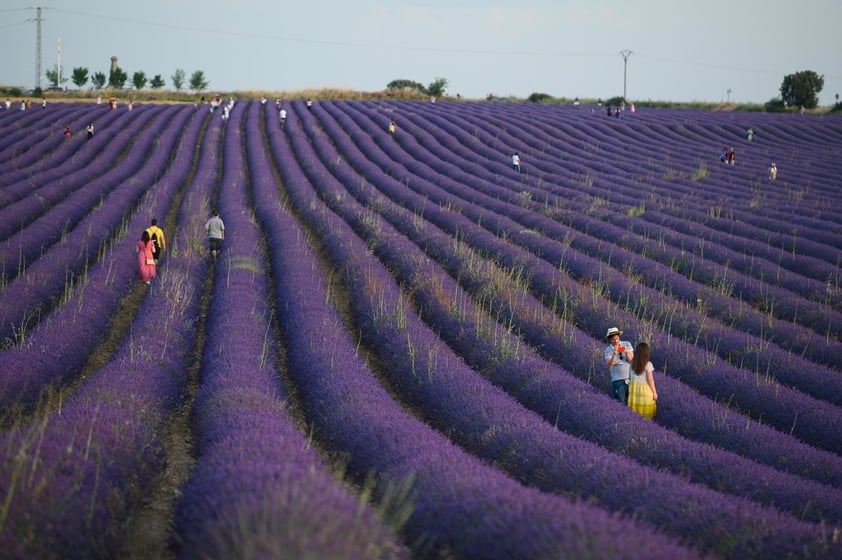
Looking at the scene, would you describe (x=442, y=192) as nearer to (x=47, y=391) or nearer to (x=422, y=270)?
(x=422, y=270)

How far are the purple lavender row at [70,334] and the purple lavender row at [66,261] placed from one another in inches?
13.5

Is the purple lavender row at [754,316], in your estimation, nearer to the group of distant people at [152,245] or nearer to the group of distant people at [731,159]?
the group of distant people at [152,245]

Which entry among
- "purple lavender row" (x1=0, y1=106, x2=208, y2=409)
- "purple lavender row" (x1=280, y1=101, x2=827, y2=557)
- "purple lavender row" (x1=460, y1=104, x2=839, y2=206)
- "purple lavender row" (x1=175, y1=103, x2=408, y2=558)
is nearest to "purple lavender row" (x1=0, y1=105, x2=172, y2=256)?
"purple lavender row" (x1=0, y1=106, x2=208, y2=409)

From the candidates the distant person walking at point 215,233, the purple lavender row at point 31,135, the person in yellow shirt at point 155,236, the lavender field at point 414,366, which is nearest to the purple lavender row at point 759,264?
the lavender field at point 414,366

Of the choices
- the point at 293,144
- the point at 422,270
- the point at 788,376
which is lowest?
the point at 788,376

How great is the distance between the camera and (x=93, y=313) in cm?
1005

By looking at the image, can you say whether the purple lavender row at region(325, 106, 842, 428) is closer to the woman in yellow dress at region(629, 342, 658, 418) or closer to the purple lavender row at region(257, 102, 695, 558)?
the woman in yellow dress at region(629, 342, 658, 418)

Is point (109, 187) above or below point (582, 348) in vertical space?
above

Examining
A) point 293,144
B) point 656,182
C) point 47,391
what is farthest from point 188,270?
point 293,144

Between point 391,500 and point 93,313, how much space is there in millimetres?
6706

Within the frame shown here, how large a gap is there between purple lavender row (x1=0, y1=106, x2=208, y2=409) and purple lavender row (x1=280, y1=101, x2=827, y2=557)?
3.64m

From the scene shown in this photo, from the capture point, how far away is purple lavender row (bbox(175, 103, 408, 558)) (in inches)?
129

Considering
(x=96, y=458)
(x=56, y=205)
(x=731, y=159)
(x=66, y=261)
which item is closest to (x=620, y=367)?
(x=96, y=458)

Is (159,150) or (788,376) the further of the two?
(159,150)
